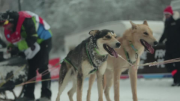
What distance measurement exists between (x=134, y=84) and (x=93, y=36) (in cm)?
89

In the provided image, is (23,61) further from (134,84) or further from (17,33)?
(134,84)

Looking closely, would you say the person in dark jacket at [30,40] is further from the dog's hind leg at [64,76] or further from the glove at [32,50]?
the dog's hind leg at [64,76]

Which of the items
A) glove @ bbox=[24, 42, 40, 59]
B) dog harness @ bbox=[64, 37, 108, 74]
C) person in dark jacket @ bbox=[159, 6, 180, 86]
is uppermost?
dog harness @ bbox=[64, 37, 108, 74]

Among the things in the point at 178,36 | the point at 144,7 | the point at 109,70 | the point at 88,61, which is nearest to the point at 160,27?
the point at 178,36

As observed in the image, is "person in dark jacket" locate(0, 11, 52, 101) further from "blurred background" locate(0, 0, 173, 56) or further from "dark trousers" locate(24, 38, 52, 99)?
"blurred background" locate(0, 0, 173, 56)

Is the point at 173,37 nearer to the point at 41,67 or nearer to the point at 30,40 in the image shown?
the point at 41,67

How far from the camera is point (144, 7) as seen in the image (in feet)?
66.7

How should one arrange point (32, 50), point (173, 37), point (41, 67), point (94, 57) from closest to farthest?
point (94, 57), point (32, 50), point (41, 67), point (173, 37)

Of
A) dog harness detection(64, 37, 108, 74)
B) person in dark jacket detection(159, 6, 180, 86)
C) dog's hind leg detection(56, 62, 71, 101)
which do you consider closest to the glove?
dog's hind leg detection(56, 62, 71, 101)

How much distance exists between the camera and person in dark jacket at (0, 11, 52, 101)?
4.06 metres

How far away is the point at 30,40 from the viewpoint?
4.06 m

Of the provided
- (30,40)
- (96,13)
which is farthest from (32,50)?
(96,13)

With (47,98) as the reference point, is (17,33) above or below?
above

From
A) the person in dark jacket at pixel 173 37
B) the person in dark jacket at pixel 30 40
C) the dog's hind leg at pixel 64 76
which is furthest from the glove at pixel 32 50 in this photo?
the person in dark jacket at pixel 173 37
